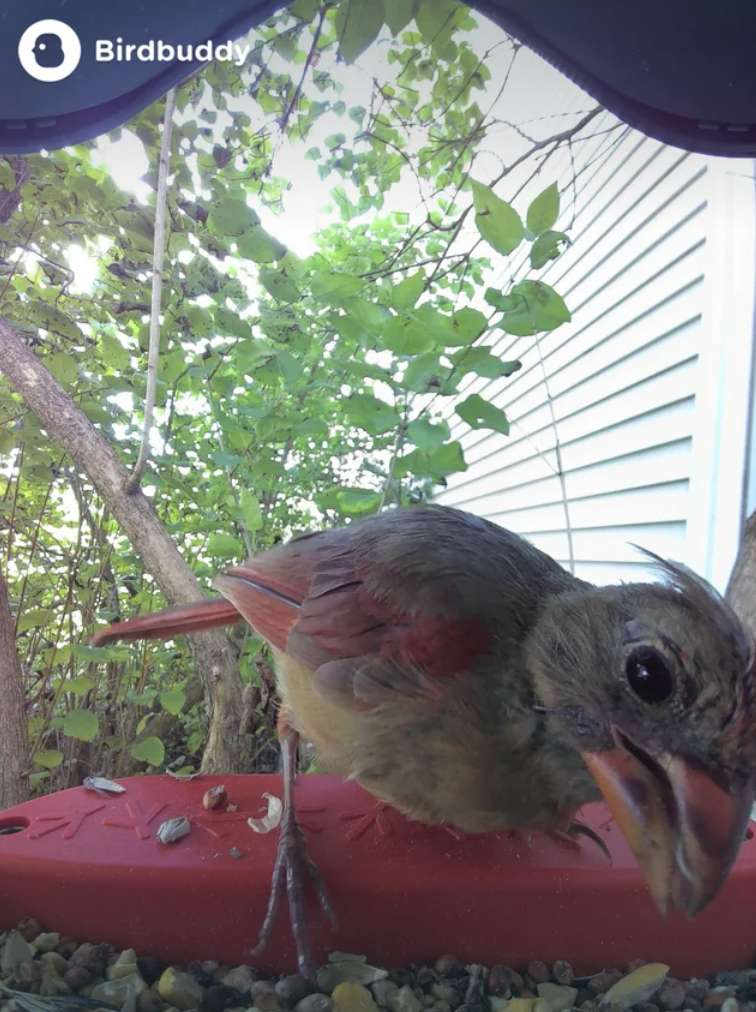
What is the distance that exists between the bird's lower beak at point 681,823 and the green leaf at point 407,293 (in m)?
0.83

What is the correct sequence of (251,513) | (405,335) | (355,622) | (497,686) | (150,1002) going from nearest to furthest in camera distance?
(150,1002) < (497,686) < (355,622) < (405,335) < (251,513)

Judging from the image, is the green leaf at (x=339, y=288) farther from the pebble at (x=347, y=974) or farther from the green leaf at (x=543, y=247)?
the pebble at (x=347, y=974)

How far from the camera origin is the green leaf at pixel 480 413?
1190 millimetres

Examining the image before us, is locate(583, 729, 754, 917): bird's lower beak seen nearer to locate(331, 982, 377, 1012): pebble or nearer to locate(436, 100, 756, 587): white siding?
locate(331, 982, 377, 1012): pebble

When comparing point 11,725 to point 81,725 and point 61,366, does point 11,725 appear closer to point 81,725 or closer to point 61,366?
point 81,725

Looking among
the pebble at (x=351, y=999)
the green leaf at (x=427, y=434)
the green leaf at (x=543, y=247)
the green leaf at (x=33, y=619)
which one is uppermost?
the green leaf at (x=543, y=247)

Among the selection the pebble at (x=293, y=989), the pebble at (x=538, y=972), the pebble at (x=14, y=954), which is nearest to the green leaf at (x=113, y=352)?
the pebble at (x=14, y=954)

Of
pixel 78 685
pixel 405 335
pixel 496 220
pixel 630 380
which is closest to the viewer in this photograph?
pixel 496 220

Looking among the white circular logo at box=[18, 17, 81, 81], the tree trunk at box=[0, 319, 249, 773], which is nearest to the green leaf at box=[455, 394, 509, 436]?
the tree trunk at box=[0, 319, 249, 773]

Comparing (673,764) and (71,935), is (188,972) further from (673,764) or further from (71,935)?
(673,764)

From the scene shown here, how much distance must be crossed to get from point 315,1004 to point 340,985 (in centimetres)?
3

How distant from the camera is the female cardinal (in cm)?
58

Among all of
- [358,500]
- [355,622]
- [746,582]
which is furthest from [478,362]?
[746,582]

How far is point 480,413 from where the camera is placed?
1194 millimetres
